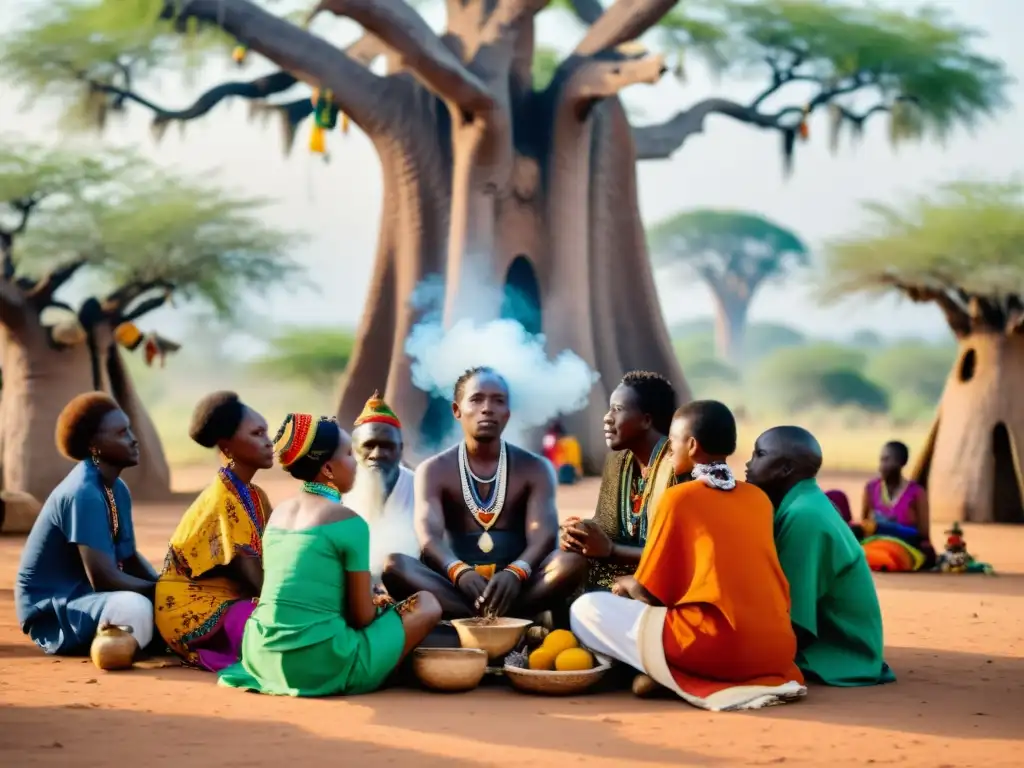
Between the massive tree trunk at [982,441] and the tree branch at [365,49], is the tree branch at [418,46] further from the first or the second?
the massive tree trunk at [982,441]

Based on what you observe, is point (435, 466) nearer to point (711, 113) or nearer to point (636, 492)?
point (636, 492)

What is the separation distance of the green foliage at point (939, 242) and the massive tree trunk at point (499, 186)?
340 centimetres

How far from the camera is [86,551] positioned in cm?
620

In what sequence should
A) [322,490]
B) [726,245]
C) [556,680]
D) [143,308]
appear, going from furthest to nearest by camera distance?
[726,245] → [143,308] → [556,680] → [322,490]

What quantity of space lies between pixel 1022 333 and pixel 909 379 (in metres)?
51.7

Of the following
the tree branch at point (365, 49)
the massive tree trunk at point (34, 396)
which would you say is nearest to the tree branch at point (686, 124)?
the tree branch at point (365, 49)

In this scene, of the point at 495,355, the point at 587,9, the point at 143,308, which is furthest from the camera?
the point at 587,9

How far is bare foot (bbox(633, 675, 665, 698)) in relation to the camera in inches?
212

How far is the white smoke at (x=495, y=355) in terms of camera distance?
17.6m

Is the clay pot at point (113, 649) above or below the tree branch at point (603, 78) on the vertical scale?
below

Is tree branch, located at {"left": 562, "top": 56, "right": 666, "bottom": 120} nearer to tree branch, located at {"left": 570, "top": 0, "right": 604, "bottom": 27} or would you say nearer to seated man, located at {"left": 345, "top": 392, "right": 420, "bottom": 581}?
tree branch, located at {"left": 570, "top": 0, "right": 604, "bottom": 27}

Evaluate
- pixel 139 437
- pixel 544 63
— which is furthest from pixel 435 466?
pixel 544 63

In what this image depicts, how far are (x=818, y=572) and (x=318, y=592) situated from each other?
7.00 feet

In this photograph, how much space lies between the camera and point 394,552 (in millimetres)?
6418
